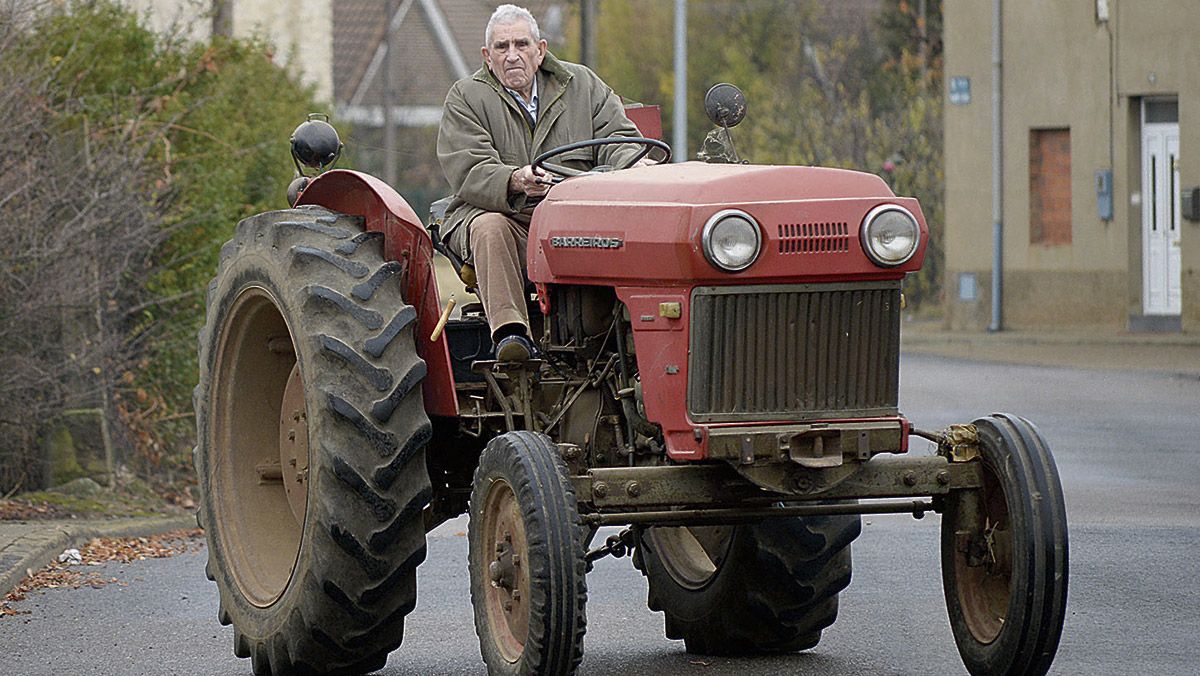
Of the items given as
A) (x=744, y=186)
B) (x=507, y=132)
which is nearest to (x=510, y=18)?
(x=507, y=132)

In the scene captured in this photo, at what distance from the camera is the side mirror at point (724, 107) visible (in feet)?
24.1

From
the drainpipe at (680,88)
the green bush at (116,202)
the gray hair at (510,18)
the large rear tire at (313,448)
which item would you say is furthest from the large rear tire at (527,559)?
the drainpipe at (680,88)

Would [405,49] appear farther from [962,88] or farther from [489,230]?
[489,230]

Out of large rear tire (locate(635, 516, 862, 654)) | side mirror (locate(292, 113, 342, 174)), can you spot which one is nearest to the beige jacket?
side mirror (locate(292, 113, 342, 174))

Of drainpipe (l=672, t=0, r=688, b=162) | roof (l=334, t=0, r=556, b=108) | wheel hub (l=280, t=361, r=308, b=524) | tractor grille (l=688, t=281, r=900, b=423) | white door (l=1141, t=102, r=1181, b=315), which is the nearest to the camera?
tractor grille (l=688, t=281, r=900, b=423)

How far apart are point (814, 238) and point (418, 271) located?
5.24 ft

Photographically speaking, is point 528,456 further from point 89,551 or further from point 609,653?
point 89,551

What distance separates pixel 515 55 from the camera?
7504mm

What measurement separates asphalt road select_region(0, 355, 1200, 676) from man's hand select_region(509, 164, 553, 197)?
1684 millimetres

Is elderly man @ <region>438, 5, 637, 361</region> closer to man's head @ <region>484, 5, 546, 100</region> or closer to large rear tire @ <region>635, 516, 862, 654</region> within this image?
man's head @ <region>484, 5, 546, 100</region>

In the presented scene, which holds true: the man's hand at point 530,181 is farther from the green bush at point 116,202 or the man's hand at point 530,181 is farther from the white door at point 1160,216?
the white door at point 1160,216

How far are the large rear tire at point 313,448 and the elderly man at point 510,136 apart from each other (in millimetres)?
344

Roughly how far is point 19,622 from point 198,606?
0.83m

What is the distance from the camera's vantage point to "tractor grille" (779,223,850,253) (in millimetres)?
6188
